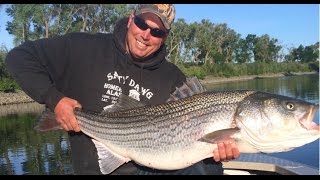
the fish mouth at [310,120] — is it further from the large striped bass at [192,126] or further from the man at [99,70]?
the man at [99,70]

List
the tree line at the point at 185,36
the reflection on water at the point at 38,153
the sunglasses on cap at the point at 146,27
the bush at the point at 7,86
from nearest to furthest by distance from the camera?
the sunglasses on cap at the point at 146,27, the reflection on water at the point at 38,153, the bush at the point at 7,86, the tree line at the point at 185,36

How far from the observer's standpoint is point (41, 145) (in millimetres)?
19891

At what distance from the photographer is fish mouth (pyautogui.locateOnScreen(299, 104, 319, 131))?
377cm

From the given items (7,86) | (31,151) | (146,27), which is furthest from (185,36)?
(146,27)

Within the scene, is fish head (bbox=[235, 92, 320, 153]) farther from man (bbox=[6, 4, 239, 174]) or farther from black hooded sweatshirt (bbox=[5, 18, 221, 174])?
black hooded sweatshirt (bbox=[5, 18, 221, 174])

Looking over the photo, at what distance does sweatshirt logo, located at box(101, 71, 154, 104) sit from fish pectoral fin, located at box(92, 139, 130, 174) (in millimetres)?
545

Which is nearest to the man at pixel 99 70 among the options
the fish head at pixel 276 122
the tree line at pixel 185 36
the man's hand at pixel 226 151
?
the man's hand at pixel 226 151

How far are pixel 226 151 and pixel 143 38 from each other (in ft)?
4.74

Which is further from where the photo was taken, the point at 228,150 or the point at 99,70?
the point at 99,70

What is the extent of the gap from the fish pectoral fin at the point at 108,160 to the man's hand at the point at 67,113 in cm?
38

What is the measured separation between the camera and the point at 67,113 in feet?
14.3

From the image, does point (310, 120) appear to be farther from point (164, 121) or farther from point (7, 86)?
point (7, 86)

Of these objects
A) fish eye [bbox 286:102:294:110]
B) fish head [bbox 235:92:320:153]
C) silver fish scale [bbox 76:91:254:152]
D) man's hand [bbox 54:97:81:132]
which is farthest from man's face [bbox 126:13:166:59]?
fish eye [bbox 286:102:294:110]

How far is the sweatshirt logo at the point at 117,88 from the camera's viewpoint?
471 centimetres
